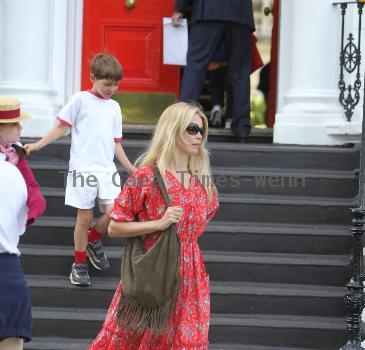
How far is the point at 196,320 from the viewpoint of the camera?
5.12 meters

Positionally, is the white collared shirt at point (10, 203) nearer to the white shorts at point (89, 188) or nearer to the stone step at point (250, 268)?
the white shorts at point (89, 188)

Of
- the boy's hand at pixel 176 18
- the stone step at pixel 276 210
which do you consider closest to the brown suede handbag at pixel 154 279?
the stone step at pixel 276 210

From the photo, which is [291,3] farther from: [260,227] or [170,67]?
[260,227]

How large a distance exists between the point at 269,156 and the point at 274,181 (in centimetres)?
30

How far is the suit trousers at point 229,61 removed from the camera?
9.01 meters

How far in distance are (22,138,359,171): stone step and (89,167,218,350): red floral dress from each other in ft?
10.7

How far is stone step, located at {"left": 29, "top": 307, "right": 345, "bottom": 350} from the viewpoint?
23.0 ft

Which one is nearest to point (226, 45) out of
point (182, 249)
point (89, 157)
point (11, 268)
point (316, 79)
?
point (316, 79)

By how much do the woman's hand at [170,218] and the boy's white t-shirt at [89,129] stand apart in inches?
84.9

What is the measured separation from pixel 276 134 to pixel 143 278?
13.8ft

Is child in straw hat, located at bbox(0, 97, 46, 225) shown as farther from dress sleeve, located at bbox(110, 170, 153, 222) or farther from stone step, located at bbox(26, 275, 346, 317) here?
stone step, located at bbox(26, 275, 346, 317)

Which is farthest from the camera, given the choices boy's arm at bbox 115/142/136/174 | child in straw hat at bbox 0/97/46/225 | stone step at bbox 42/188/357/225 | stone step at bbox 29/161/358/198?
stone step at bbox 29/161/358/198

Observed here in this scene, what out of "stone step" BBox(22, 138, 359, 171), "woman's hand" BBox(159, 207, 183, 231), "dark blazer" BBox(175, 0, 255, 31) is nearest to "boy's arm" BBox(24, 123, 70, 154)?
"stone step" BBox(22, 138, 359, 171)

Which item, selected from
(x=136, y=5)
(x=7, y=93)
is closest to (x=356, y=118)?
(x=136, y=5)
